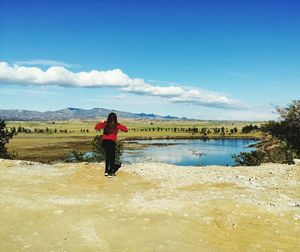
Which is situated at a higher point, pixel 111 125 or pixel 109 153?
pixel 111 125

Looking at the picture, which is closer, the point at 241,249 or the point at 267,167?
the point at 241,249

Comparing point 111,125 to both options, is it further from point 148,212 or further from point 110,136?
point 148,212

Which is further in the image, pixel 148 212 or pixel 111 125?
pixel 111 125

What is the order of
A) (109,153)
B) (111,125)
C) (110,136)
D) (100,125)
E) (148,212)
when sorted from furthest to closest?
(109,153), (110,136), (111,125), (100,125), (148,212)

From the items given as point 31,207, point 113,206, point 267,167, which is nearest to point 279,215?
point 113,206

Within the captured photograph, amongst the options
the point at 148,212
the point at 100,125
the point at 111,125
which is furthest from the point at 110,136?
the point at 148,212

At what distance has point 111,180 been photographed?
20.8m

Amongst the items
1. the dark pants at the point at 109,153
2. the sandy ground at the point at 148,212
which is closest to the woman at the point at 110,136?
the dark pants at the point at 109,153

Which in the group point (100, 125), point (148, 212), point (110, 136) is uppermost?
point (100, 125)

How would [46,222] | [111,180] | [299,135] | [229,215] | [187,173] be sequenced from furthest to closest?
[299,135] < [187,173] < [111,180] < [229,215] < [46,222]

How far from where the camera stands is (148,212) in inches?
576

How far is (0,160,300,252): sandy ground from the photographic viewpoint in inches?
470

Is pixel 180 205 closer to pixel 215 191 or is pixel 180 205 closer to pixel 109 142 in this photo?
pixel 215 191

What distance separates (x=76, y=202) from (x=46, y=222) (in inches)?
95.9
